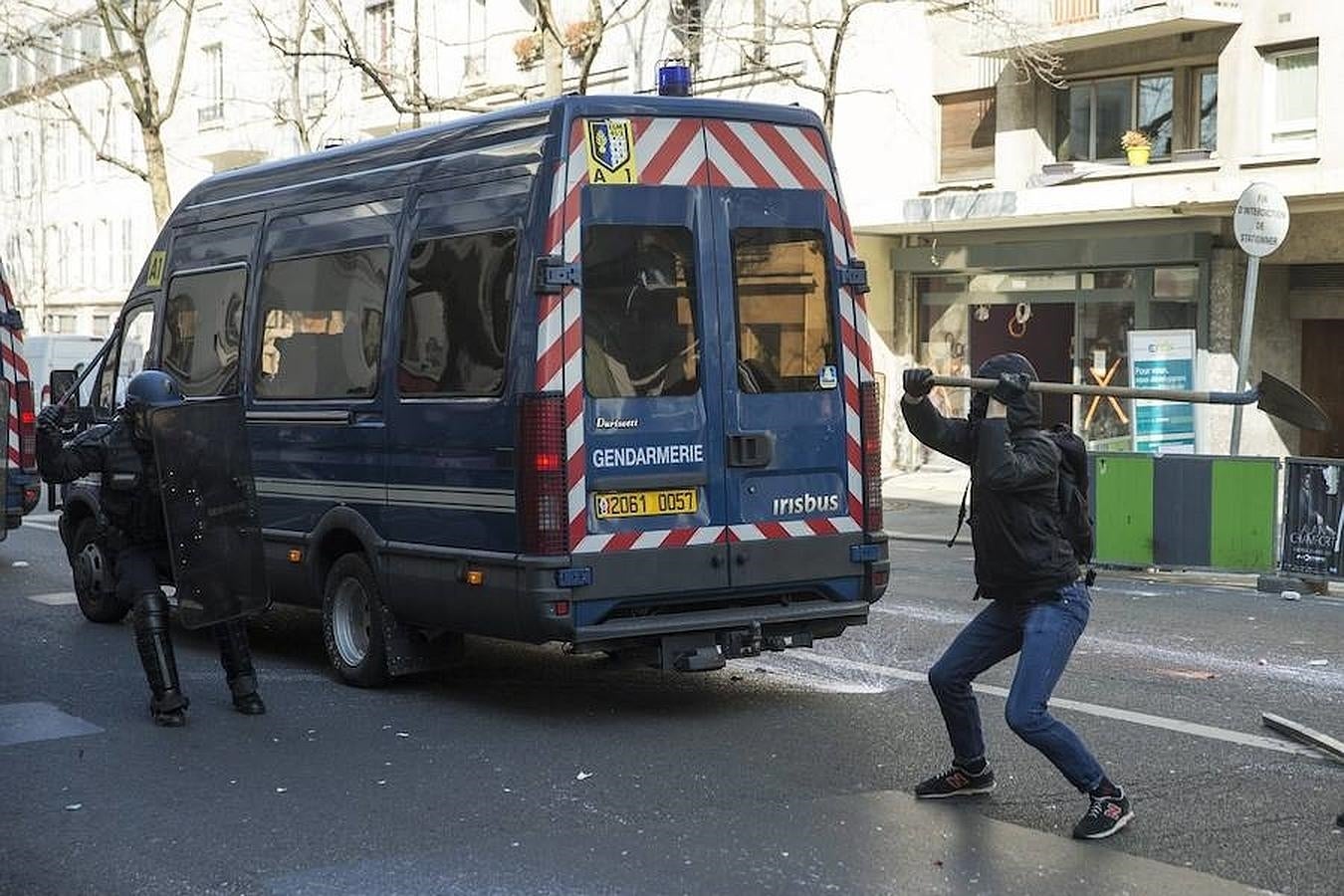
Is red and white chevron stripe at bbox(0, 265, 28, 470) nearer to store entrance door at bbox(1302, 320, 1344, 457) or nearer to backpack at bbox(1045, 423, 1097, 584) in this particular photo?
backpack at bbox(1045, 423, 1097, 584)

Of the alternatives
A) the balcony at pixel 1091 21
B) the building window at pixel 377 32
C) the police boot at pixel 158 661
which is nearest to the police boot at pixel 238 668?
the police boot at pixel 158 661

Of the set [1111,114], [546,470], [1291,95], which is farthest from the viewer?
[1111,114]

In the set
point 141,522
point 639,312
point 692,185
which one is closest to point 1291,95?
point 692,185

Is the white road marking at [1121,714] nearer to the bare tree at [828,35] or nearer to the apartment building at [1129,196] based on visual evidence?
the apartment building at [1129,196]

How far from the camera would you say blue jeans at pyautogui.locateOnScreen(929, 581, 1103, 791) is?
6211 mm

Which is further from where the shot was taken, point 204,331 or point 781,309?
point 204,331

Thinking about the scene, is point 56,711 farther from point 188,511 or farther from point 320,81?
point 320,81

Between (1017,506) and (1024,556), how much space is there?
18cm

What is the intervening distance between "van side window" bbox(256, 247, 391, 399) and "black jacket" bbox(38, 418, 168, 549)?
3.79ft

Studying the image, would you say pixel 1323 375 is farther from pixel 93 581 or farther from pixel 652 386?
pixel 652 386

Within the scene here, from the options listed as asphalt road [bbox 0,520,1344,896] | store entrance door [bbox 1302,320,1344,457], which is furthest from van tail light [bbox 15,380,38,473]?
store entrance door [bbox 1302,320,1344,457]

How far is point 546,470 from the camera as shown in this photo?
7758mm

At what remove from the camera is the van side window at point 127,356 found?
1101cm

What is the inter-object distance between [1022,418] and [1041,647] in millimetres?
812
